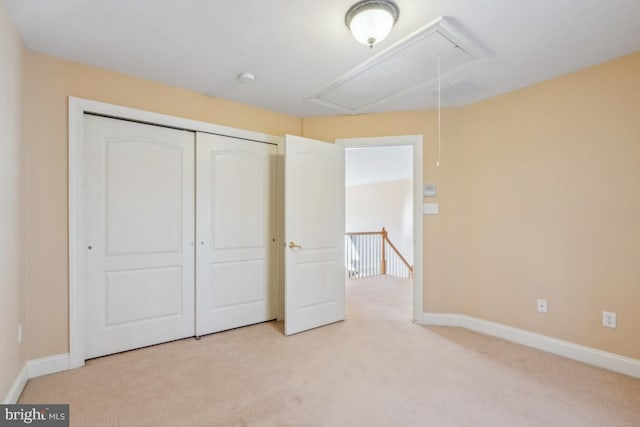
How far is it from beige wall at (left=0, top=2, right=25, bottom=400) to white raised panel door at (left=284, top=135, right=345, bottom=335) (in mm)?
1938

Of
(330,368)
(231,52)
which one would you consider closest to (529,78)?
(231,52)

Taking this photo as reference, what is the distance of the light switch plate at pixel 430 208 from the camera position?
3340mm

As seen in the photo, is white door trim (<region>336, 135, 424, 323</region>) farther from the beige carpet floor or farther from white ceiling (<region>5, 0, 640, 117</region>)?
white ceiling (<region>5, 0, 640, 117</region>)

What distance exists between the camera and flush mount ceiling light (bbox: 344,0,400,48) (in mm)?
1700

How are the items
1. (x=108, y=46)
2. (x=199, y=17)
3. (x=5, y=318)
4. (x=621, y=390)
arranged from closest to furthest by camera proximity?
(x=5, y=318)
(x=199, y=17)
(x=621, y=390)
(x=108, y=46)

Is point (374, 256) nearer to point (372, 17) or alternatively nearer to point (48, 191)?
point (372, 17)

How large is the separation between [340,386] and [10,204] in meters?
2.37

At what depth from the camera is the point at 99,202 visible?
250cm

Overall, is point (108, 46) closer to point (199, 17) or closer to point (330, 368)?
point (199, 17)

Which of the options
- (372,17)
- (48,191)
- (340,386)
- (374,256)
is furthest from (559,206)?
(374,256)

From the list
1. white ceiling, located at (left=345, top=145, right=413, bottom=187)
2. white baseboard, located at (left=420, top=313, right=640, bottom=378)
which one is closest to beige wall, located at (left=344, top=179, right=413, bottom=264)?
white ceiling, located at (left=345, top=145, right=413, bottom=187)

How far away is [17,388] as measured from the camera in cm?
191

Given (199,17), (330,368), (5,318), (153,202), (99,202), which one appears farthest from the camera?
(153,202)

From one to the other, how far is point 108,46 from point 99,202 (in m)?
1.19
